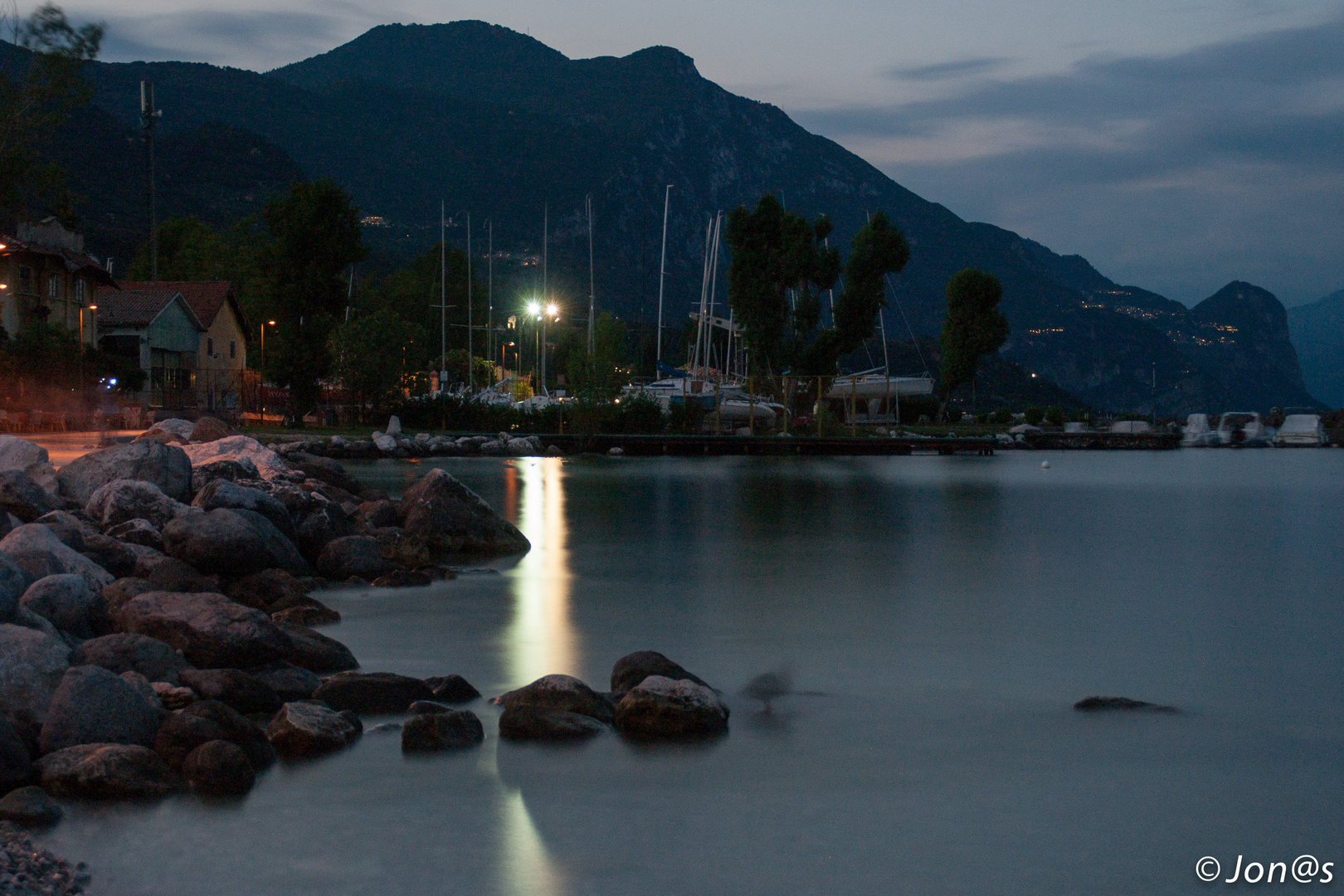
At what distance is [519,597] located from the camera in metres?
17.8

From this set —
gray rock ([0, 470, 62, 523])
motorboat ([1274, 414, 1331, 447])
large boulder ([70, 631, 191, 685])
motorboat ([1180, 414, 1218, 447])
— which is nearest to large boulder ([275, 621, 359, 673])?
large boulder ([70, 631, 191, 685])

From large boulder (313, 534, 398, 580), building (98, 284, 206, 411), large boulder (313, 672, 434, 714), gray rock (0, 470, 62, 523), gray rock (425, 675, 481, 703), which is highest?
building (98, 284, 206, 411)

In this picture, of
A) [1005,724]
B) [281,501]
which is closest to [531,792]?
[1005,724]

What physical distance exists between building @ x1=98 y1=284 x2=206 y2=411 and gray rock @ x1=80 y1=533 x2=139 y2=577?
48.7 metres

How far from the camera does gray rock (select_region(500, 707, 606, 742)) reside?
9.66 metres

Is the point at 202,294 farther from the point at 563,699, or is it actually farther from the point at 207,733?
the point at 207,733

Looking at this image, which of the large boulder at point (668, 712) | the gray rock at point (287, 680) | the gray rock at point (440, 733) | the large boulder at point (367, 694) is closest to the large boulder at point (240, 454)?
the gray rock at point (287, 680)

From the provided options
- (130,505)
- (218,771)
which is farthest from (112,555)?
(218,771)

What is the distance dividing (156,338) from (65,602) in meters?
58.4

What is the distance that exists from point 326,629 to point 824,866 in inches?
327

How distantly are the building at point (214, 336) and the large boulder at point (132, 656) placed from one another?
59.0 meters

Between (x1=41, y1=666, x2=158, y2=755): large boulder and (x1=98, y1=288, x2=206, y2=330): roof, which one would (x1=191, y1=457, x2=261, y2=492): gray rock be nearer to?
(x1=41, y1=666, x2=158, y2=755): large boulder

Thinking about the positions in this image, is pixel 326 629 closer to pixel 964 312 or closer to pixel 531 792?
pixel 531 792

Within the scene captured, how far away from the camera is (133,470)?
64.3 feet
